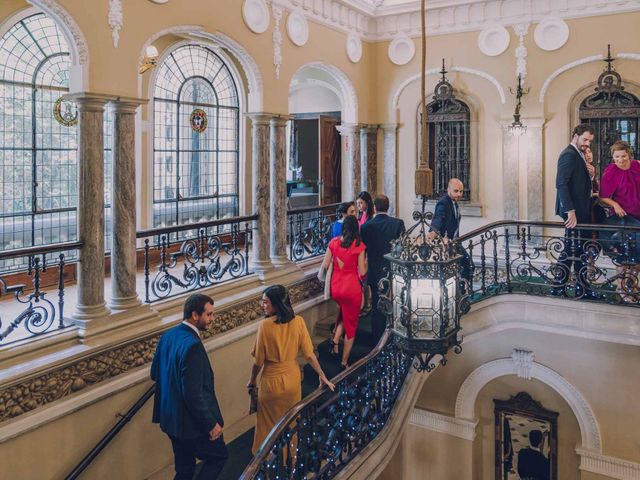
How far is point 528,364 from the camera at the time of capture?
871 cm

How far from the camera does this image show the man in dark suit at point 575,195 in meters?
6.34

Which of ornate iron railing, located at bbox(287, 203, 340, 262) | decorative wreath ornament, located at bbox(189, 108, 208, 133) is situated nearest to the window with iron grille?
decorative wreath ornament, located at bbox(189, 108, 208, 133)

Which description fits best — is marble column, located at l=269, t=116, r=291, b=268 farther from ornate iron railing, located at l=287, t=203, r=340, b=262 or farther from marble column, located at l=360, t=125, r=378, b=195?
marble column, located at l=360, t=125, r=378, b=195

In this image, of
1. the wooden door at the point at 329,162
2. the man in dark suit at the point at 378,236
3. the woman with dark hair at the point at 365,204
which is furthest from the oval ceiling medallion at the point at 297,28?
the man in dark suit at the point at 378,236

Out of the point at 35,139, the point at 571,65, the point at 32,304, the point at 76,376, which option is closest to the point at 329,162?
the point at 571,65

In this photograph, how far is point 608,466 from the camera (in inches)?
327

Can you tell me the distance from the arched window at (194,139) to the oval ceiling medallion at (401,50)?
3102 mm

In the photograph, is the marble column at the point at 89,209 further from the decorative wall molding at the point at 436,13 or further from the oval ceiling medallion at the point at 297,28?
the decorative wall molding at the point at 436,13

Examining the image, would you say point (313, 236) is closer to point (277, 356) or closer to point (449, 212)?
point (449, 212)

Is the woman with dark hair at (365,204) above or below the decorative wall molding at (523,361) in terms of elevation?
above

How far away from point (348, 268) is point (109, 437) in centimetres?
288

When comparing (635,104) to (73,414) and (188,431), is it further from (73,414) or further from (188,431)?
(73,414)

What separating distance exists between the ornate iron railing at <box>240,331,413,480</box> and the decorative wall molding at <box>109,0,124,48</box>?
396 cm

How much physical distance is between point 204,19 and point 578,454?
809 centimetres
